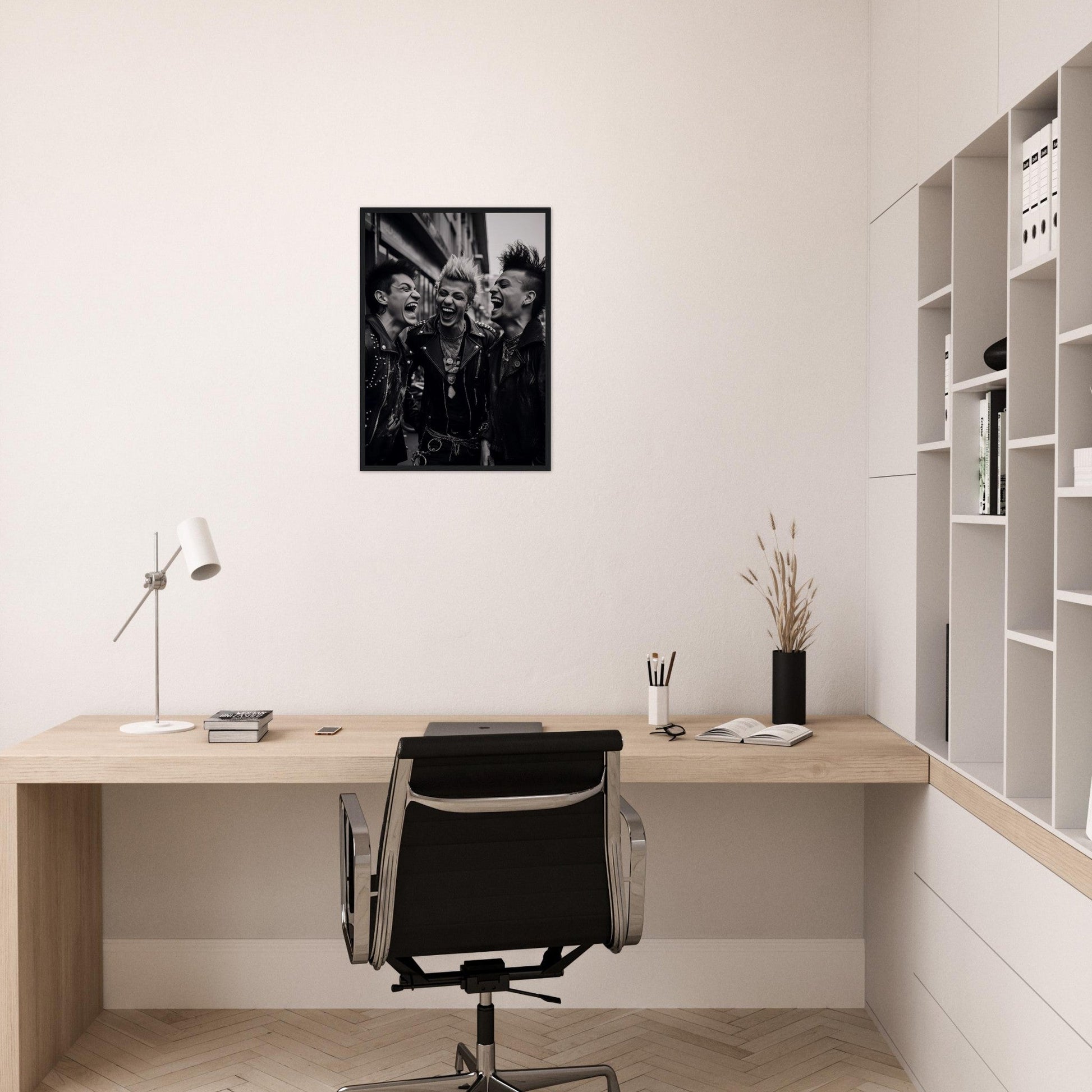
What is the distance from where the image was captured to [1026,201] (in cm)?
207

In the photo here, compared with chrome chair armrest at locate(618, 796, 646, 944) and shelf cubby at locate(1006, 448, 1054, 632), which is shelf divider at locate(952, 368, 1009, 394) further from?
chrome chair armrest at locate(618, 796, 646, 944)

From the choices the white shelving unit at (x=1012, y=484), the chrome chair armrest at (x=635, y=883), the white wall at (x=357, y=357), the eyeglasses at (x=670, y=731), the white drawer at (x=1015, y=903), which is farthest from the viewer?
the white wall at (x=357, y=357)

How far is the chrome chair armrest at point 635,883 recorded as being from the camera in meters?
2.12

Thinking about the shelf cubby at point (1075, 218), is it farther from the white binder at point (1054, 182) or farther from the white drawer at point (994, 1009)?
the white drawer at point (994, 1009)

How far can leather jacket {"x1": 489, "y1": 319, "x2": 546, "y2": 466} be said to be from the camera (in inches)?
120

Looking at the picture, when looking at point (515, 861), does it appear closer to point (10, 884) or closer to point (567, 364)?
point (10, 884)

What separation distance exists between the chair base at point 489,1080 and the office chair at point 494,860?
26 cm

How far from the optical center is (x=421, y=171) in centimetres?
303

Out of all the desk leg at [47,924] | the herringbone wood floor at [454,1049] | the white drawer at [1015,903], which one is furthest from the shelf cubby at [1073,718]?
the desk leg at [47,924]

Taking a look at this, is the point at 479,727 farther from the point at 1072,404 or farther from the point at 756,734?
the point at 1072,404

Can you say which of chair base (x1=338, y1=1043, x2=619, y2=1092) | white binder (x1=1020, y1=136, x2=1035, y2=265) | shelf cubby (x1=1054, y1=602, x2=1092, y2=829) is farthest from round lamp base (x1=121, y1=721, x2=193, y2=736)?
white binder (x1=1020, y1=136, x2=1035, y2=265)

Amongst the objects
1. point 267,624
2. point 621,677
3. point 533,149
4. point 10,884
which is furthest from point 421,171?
point 10,884

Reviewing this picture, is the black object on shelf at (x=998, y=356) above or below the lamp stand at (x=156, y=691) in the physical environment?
above

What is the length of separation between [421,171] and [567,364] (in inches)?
27.6
